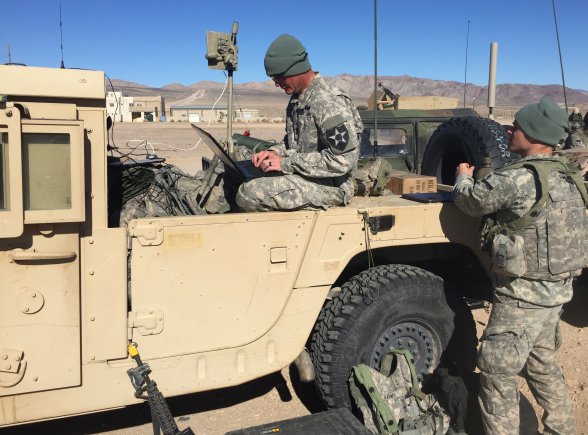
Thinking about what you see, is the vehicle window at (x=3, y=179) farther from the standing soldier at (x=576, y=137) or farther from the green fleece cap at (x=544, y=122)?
the standing soldier at (x=576, y=137)

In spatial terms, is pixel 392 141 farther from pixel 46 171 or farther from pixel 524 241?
pixel 46 171

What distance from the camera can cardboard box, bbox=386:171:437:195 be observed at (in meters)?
3.53

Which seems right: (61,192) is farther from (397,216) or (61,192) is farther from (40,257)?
(397,216)

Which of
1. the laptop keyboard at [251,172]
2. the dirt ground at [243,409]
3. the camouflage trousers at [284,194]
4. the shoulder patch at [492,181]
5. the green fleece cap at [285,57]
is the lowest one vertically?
the dirt ground at [243,409]

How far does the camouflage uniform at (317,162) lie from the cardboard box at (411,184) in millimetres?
578

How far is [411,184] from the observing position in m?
3.53

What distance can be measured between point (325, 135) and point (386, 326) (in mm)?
1094

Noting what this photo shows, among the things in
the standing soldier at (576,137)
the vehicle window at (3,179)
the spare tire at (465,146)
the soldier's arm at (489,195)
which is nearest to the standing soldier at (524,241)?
the soldier's arm at (489,195)

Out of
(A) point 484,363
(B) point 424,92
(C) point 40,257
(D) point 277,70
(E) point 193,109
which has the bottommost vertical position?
(A) point 484,363

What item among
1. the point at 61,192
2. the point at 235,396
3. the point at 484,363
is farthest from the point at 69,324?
the point at 484,363

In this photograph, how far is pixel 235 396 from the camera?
3.56 metres

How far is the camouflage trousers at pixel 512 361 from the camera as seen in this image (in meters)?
2.85

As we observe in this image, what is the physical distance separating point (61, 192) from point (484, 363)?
7.20 feet

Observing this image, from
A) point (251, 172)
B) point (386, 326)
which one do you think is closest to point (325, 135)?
point (251, 172)
